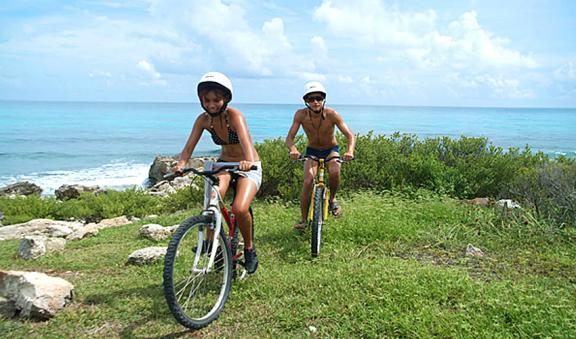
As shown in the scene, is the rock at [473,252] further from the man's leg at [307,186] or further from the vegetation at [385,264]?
the man's leg at [307,186]

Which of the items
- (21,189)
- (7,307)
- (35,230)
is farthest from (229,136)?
→ (21,189)

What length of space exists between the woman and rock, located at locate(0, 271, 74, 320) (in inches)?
70.5

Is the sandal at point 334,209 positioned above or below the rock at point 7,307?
above

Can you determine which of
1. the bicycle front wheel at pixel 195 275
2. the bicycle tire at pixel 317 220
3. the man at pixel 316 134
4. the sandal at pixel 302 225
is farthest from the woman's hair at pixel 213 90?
the sandal at pixel 302 225

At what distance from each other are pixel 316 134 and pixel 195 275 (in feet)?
11.8

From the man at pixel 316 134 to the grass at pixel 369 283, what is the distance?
63 centimetres

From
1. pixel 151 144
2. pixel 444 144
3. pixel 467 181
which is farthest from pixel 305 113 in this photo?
pixel 151 144

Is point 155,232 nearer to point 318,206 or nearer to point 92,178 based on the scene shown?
point 318,206

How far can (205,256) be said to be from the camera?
4.30 metres

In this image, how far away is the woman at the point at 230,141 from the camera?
181 inches

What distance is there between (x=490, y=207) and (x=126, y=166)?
30.0 meters

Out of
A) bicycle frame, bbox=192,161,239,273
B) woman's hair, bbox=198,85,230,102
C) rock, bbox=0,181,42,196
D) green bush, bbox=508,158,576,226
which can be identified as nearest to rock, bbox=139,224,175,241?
bicycle frame, bbox=192,161,239,273

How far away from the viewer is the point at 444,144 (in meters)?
11.7

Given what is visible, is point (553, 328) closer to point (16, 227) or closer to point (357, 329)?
point (357, 329)
